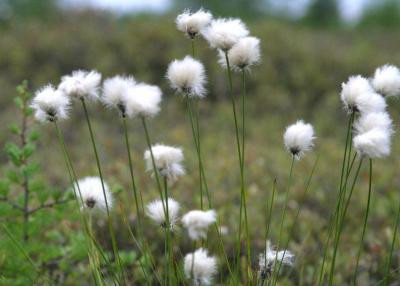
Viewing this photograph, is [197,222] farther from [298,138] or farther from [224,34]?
[224,34]

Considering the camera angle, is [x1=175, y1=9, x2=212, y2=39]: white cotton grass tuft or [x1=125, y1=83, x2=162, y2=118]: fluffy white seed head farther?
[x1=175, y1=9, x2=212, y2=39]: white cotton grass tuft

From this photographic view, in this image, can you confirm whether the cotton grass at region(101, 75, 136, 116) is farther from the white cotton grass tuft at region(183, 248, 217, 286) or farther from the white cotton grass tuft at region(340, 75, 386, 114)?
the white cotton grass tuft at region(340, 75, 386, 114)

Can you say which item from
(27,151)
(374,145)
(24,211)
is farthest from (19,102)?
(374,145)

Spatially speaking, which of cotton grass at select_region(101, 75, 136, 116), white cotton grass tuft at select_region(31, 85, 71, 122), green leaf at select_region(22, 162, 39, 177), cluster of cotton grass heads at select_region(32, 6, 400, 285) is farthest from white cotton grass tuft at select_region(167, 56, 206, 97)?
green leaf at select_region(22, 162, 39, 177)

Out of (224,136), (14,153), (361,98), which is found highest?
(224,136)

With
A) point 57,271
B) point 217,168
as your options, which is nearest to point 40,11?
point 217,168

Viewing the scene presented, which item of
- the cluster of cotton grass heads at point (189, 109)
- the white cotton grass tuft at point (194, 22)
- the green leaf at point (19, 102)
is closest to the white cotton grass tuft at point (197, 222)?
the cluster of cotton grass heads at point (189, 109)
